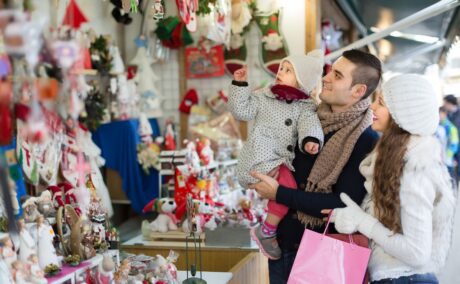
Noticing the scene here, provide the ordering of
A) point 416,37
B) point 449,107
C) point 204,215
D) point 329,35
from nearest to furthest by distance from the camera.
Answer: point 204,215
point 329,35
point 449,107
point 416,37

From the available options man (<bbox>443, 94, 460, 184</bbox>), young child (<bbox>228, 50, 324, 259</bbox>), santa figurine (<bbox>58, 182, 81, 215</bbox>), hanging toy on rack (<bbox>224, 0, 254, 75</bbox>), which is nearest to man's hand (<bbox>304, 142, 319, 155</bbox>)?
young child (<bbox>228, 50, 324, 259</bbox>)

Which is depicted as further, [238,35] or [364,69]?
[238,35]

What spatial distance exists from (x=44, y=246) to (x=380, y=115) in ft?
3.80

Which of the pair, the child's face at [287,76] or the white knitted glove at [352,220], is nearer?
the white knitted glove at [352,220]

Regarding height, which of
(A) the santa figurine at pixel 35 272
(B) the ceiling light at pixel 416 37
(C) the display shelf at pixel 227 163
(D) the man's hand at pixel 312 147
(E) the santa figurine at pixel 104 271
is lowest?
(C) the display shelf at pixel 227 163

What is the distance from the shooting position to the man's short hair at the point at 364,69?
2.08 meters

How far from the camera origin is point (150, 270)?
225cm

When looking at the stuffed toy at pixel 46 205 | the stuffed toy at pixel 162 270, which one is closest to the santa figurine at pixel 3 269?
the stuffed toy at pixel 46 205

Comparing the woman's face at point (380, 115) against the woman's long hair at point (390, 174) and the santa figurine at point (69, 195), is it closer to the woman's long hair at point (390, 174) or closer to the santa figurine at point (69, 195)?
the woman's long hair at point (390, 174)

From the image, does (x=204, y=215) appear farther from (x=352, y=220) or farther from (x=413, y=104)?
(x=413, y=104)

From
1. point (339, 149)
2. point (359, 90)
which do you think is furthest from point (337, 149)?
point (359, 90)

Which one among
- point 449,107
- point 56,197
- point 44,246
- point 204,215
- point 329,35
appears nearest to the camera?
point 44,246

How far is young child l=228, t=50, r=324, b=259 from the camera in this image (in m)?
2.24

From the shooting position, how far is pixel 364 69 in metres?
2.08
